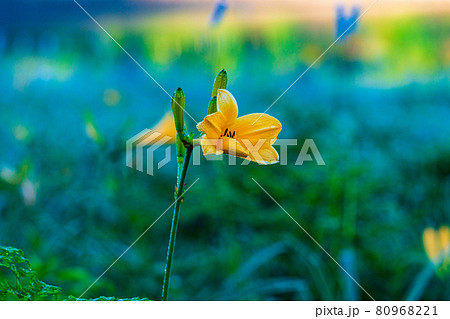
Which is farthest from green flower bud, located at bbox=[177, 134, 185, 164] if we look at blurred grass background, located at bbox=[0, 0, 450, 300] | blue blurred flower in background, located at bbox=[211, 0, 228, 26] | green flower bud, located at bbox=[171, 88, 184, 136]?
blue blurred flower in background, located at bbox=[211, 0, 228, 26]

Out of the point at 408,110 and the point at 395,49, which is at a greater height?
the point at 395,49

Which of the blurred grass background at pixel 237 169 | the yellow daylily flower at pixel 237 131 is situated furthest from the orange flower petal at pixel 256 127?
the blurred grass background at pixel 237 169

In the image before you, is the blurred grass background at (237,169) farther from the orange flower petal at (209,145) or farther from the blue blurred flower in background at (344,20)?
the orange flower petal at (209,145)

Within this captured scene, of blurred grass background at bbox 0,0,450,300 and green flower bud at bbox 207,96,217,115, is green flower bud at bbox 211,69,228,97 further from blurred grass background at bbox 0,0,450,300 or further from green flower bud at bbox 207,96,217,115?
blurred grass background at bbox 0,0,450,300
